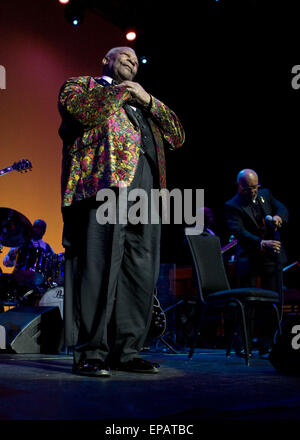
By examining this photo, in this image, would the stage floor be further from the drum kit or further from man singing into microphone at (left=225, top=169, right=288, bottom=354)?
the drum kit

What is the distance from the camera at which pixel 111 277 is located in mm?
1968

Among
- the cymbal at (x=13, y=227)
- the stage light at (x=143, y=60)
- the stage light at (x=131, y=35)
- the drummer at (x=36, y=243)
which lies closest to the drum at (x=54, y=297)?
the cymbal at (x=13, y=227)

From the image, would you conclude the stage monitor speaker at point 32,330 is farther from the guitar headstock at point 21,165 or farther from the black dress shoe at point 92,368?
the guitar headstock at point 21,165

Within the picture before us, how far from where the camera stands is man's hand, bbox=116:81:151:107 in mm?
2039

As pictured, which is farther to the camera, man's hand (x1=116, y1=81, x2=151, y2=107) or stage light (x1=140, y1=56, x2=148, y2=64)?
stage light (x1=140, y1=56, x2=148, y2=64)

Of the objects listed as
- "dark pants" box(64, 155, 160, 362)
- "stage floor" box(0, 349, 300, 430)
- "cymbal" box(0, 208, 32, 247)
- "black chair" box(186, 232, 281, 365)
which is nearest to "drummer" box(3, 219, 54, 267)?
"cymbal" box(0, 208, 32, 247)

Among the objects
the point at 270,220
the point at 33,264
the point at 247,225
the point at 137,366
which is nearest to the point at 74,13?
the point at 33,264

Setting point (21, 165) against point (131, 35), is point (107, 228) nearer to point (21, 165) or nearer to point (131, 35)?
point (21, 165)

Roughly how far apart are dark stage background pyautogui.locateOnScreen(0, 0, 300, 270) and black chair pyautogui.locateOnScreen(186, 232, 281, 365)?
3355 mm

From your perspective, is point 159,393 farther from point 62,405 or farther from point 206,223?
point 206,223

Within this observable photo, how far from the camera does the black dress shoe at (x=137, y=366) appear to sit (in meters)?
1.95

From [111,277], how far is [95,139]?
0.60 m

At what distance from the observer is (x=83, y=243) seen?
6.63 feet

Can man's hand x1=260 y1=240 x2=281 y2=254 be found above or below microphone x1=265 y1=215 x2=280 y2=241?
below
